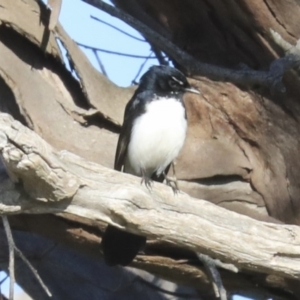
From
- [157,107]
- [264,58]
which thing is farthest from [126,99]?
[264,58]

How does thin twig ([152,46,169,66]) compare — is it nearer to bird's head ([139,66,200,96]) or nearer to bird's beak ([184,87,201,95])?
bird's head ([139,66,200,96])

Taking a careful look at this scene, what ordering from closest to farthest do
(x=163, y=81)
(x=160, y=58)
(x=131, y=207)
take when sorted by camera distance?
(x=131, y=207) → (x=163, y=81) → (x=160, y=58)

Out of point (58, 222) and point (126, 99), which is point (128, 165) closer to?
point (126, 99)

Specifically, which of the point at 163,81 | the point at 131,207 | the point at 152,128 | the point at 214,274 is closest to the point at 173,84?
the point at 163,81

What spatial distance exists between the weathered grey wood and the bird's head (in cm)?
122

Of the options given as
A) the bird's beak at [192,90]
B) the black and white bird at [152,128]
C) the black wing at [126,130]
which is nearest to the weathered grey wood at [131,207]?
the black and white bird at [152,128]

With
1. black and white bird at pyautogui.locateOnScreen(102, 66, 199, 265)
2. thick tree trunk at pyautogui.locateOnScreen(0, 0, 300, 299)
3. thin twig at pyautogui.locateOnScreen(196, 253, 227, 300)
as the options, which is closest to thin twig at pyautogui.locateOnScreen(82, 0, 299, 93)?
thick tree trunk at pyautogui.locateOnScreen(0, 0, 300, 299)

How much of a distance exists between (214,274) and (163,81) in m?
1.16

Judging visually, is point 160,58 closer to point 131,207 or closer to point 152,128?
point 152,128

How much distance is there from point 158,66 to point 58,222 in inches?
44.7

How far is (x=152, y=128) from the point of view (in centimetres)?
486

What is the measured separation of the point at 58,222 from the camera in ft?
14.1

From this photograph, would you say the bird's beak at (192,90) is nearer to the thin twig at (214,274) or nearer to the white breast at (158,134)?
the white breast at (158,134)

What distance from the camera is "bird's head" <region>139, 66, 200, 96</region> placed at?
4.87 metres
